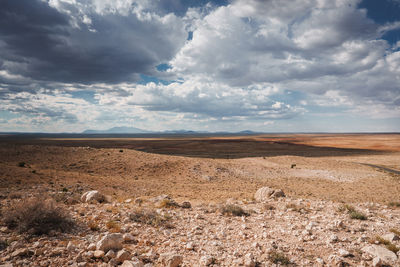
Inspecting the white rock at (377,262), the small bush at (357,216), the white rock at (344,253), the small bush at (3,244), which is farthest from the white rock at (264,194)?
the small bush at (3,244)

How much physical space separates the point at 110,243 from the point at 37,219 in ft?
8.52

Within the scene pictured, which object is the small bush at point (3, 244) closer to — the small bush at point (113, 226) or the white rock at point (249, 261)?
the small bush at point (113, 226)

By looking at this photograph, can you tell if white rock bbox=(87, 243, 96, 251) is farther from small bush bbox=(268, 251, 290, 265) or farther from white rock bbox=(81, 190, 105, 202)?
white rock bbox=(81, 190, 105, 202)

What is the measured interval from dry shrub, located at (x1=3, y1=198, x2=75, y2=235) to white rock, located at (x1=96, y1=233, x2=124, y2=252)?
1.91m

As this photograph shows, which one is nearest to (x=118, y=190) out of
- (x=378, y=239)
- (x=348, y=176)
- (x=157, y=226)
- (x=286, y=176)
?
(x=157, y=226)

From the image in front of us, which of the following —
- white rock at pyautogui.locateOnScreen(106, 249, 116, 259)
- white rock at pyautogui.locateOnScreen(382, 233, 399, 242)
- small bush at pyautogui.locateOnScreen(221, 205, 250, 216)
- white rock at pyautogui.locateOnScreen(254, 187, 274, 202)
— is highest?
white rock at pyautogui.locateOnScreen(106, 249, 116, 259)

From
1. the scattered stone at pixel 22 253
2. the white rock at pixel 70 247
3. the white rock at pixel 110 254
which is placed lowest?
the white rock at pixel 110 254

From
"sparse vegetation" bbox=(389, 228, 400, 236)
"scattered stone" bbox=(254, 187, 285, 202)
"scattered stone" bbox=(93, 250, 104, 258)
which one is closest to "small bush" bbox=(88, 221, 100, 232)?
"scattered stone" bbox=(93, 250, 104, 258)

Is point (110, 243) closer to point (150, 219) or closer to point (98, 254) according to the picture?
point (98, 254)

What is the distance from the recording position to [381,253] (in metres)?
5.74

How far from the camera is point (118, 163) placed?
29172 mm

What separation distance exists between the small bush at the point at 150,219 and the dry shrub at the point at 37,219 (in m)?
2.25

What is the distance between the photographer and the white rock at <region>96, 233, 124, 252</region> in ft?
18.8

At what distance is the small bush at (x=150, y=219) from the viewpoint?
802 centimetres
